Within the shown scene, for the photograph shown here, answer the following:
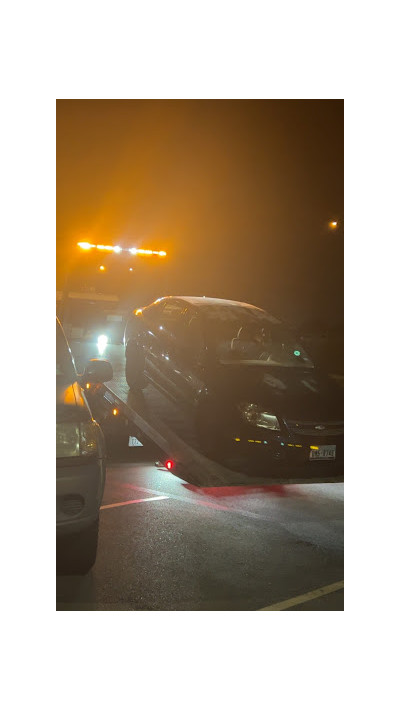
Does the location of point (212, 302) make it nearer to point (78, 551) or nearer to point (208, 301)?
point (208, 301)

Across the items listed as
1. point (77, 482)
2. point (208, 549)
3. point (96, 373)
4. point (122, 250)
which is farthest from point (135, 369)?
point (77, 482)

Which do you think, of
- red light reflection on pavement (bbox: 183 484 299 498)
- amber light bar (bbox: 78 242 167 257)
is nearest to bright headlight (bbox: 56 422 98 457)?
red light reflection on pavement (bbox: 183 484 299 498)

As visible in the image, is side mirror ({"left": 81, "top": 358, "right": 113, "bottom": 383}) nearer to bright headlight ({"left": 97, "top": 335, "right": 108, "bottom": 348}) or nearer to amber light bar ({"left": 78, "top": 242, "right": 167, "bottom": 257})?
amber light bar ({"left": 78, "top": 242, "right": 167, "bottom": 257})

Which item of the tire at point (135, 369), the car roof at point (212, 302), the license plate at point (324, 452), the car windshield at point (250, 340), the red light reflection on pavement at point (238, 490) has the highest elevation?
the car roof at point (212, 302)

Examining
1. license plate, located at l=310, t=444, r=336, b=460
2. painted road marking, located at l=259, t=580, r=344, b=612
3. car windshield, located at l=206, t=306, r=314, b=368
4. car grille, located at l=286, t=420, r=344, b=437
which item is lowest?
painted road marking, located at l=259, t=580, r=344, b=612

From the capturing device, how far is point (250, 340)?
593 cm

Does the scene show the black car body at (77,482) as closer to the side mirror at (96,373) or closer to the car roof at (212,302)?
Answer: the side mirror at (96,373)

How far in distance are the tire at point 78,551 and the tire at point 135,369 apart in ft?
10.1

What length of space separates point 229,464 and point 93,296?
11.0 feet

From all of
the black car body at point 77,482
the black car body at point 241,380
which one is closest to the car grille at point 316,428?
the black car body at point 241,380

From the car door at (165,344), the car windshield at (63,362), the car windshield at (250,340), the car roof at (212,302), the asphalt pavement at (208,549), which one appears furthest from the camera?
the car roof at (212,302)

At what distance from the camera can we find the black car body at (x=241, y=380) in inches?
184

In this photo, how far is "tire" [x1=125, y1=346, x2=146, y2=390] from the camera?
6.56 metres

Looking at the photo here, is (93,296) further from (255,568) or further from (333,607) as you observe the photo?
(333,607)
